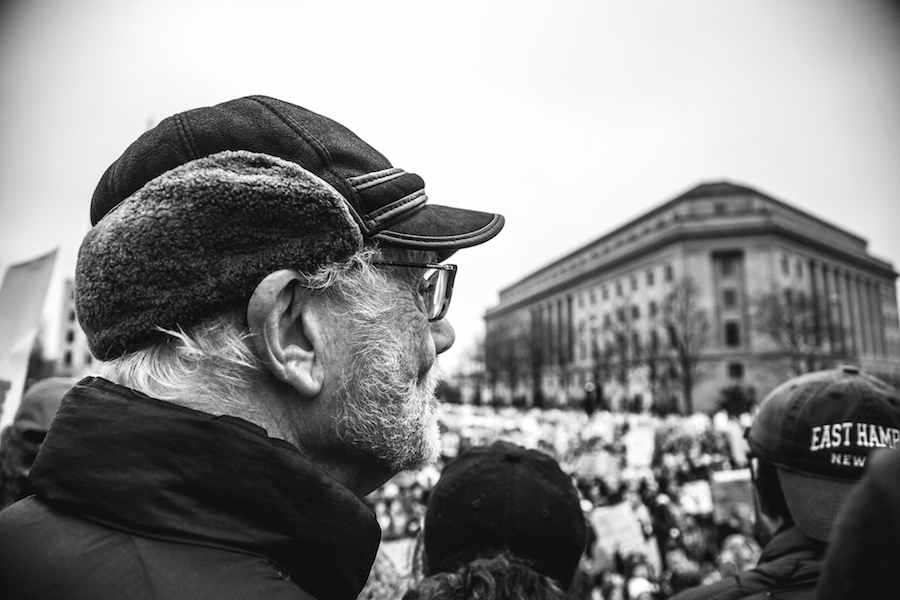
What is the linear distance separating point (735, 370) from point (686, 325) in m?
8.43

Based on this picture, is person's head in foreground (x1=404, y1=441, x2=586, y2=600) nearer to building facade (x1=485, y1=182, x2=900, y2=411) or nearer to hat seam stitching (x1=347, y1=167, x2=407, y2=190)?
hat seam stitching (x1=347, y1=167, x2=407, y2=190)

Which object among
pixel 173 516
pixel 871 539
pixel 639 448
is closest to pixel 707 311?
pixel 639 448

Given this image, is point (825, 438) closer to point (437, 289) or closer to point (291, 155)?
point (437, 289)

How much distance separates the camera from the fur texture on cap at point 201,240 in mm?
1164

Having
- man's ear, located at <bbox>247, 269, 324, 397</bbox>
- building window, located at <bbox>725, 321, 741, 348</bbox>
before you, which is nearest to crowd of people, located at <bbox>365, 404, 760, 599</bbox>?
man's ear, located at <bbox>247, 269, 324, 397</bbox>

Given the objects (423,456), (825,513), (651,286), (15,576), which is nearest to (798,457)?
(825,513)

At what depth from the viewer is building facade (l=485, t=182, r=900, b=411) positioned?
6175cm

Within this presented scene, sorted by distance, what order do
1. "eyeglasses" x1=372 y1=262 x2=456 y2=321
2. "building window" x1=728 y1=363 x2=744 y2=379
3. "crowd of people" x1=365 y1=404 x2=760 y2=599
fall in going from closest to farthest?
"eyeglasses" x1=372 y1=262 x2=456 y2=321 → "crowd of people" x1=365 y1=404 x2=760 y2=599 → "building window" x1=728 y1=363 x2=744 y2=379

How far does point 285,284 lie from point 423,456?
53 centimetres

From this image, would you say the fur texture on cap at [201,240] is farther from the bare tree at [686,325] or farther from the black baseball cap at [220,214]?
the bare tree at [686,325]

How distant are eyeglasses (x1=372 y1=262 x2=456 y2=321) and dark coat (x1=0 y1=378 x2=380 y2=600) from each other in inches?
22.0

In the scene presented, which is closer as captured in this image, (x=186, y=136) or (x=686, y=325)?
(x=186, y=136)

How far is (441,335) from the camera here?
5.42 ft

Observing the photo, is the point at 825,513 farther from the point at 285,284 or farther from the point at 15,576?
the point at 15,576
